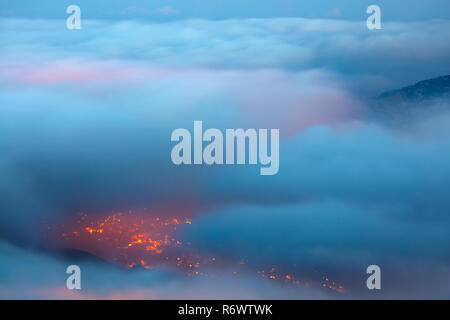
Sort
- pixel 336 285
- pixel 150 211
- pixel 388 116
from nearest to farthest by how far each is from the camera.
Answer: pixel 336 285, pixel 150 211, pixel 388 116

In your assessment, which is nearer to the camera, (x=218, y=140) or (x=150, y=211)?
(x=218, y=140)

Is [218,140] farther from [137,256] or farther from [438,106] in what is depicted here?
[438,106]

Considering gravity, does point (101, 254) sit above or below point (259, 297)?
above

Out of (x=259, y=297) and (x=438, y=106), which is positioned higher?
(x=438, y=106)
